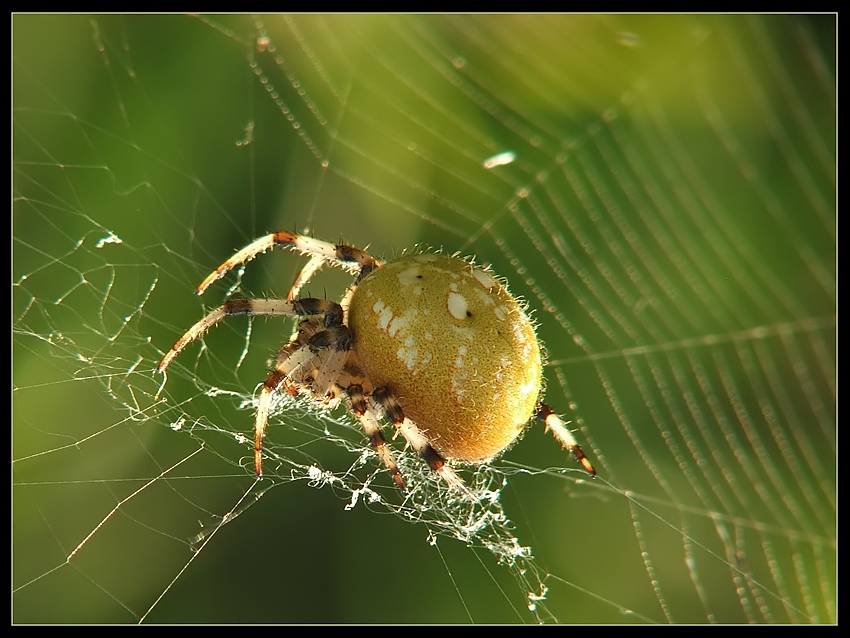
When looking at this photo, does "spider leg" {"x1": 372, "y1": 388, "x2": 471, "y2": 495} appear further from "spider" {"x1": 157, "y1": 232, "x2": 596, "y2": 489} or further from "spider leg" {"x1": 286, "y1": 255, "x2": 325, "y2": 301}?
"spider leg" {"x1": 286, "y1": 255, "x2": 325, "y2": 301}

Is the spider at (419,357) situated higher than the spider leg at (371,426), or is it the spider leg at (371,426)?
the spider at (419,357)

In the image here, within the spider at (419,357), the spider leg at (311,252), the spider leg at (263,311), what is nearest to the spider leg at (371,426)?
the spider at (419,357)

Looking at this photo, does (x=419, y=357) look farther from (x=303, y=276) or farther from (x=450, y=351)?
(x=303, y=276)

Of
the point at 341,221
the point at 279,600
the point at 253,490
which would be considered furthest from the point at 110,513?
the point at 341,221

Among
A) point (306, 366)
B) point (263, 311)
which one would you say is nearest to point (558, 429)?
point (306, 366)

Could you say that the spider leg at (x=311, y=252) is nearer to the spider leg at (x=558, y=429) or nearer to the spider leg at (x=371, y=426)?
the spider leg at (x=371, y=426)

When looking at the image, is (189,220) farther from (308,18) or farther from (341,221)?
(308,18)
